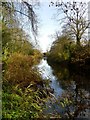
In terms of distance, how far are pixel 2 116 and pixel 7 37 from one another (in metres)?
2.20

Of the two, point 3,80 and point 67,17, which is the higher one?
Result: point 67,17

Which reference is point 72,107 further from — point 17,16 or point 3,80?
point 17,16

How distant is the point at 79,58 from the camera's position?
2028cm

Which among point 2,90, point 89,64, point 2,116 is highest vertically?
point 89,64

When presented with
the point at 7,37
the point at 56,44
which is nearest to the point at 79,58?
the point at 56,44

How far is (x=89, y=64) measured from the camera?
1952cm

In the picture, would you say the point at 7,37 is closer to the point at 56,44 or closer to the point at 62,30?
the point at 62,30

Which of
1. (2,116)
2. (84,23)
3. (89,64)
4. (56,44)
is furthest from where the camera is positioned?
(56,44)

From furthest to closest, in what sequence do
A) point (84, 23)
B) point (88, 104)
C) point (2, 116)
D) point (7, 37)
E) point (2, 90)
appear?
1. point (84, 23)
2. point (88, 104)
3. point (7, 37)
4. point (2, 90)
5. point (2, 116)

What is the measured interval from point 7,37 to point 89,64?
14281 mm

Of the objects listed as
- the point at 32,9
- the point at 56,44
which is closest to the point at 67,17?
the point at 56,44

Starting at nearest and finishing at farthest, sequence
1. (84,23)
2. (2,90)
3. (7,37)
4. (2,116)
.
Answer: (2,116) → (2,90) → (7,37) → (84,23)

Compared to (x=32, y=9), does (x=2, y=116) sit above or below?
below

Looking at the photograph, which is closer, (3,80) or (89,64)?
(3,80)
